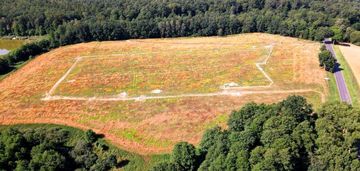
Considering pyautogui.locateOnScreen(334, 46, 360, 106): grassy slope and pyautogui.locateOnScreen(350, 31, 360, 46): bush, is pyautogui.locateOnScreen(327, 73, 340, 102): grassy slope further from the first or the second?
pyautogui.locateOnScreen(350, 31, 360, 46): bush

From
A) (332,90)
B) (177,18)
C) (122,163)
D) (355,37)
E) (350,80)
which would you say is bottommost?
(122,163)

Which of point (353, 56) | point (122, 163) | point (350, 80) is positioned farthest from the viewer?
point (353, 56)

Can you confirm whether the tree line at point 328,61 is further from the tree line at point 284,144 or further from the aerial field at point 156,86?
the tree line at point 284,144

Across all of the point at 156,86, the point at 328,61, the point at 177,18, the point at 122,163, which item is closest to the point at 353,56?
the point at 328,61

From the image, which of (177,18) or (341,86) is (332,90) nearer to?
(341,86)

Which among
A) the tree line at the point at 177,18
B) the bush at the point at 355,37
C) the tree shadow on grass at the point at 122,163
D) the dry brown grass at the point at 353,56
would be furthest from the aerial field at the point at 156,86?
the bush at the point at 355,37

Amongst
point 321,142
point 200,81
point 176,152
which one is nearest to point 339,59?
point 200,81
